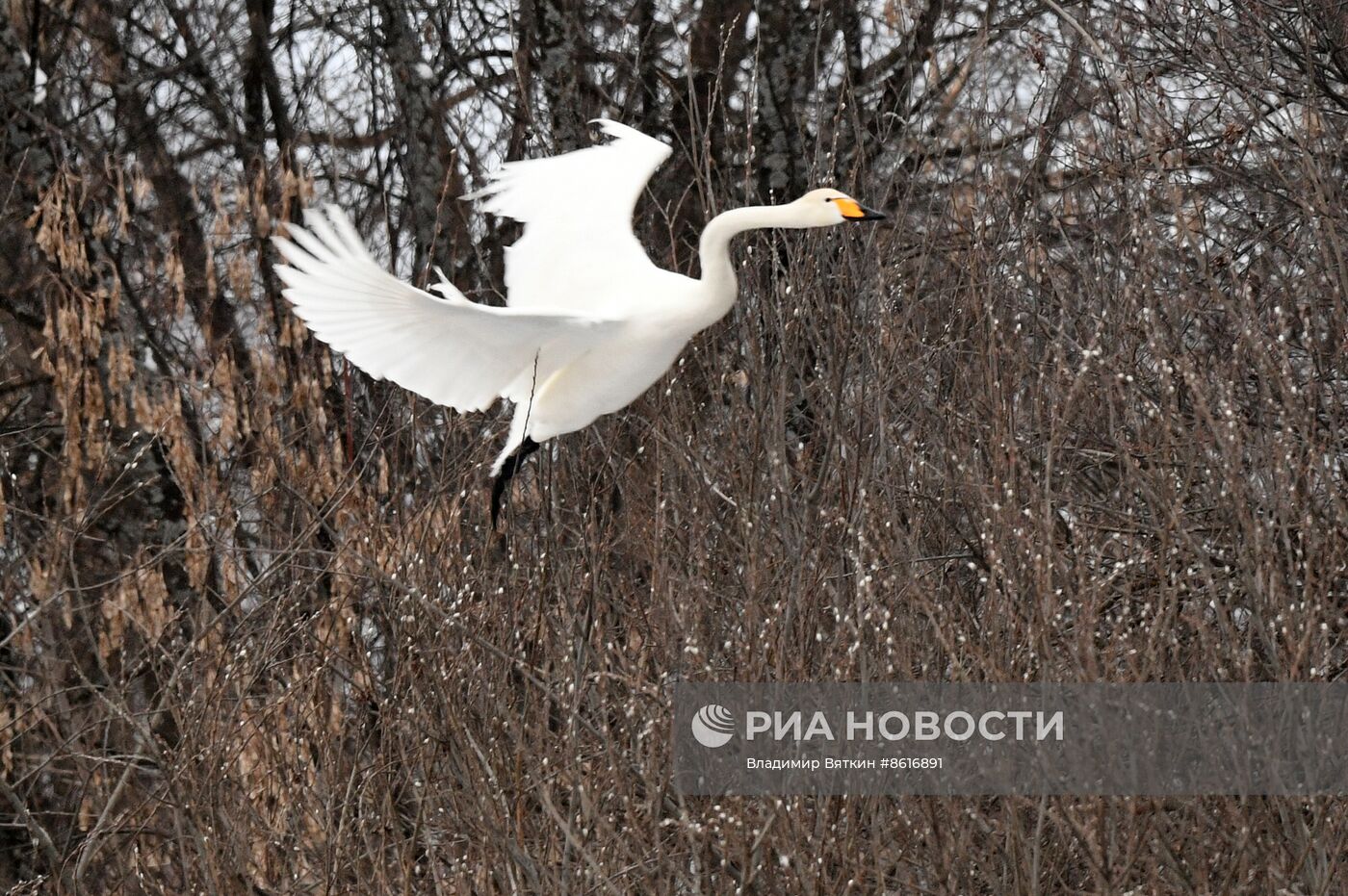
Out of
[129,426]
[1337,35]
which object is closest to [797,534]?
[1337,35]

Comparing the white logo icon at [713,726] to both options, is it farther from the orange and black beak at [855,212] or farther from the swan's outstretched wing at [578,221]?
the swan's outstretched wing at [578,221]

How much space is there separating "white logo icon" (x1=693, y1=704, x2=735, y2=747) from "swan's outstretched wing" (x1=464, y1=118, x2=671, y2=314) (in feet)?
4.11

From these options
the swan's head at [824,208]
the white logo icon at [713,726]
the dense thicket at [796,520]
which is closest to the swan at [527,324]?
the swan's head at [824,208]

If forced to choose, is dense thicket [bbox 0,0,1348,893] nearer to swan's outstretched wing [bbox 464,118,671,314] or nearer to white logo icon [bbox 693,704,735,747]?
white logo icon [bbox 693,704,735,747]

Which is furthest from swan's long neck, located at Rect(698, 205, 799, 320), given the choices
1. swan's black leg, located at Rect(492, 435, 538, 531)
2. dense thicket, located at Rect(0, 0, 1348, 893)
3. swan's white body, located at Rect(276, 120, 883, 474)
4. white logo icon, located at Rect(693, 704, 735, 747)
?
white logo icon, located at Rect(693, 704, 735, 747)

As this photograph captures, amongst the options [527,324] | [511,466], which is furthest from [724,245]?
[511,466]

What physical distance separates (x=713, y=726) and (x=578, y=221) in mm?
1716

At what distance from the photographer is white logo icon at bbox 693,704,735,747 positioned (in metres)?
2.73

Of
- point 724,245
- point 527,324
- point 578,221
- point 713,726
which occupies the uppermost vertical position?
point 578,221

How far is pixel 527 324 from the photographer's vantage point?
3373 mm

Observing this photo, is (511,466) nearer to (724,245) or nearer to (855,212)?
(724,245)

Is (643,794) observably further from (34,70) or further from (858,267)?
(34,70)

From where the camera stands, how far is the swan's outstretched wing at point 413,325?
3309mm

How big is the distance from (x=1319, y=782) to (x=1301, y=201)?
47.2 inches
